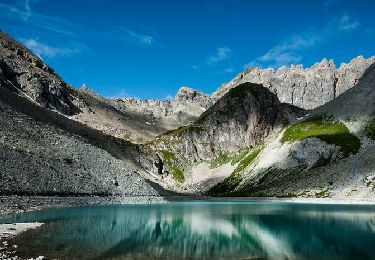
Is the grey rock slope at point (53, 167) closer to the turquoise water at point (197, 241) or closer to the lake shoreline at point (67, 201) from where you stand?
the lake shoreline at point (67, 201)

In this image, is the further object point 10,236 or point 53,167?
point 53,167

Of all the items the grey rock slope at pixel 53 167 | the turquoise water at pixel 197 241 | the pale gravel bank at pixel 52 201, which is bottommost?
the turquoise water at pixel 197 241

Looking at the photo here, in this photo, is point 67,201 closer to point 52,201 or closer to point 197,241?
point 52,201

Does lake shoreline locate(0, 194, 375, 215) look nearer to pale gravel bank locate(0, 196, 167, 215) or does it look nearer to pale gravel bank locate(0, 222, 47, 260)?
pale gravel bank locate(0, 196, 167, 215)

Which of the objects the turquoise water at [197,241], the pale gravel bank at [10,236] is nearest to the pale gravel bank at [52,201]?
the turquoise water at [197,241]

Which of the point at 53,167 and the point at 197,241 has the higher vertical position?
the point at 53,167

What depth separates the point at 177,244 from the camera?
4428 centimetres

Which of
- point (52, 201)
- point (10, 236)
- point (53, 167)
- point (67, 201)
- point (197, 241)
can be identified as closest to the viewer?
point (10, 236)

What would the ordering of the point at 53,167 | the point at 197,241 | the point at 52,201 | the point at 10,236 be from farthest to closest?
1. the point at 53,167
2. the point at 52,201
3. the point at 197,241
4. the point at 10,236

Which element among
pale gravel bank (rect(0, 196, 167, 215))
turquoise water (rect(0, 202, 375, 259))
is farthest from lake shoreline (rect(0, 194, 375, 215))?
turquoise water (rect(0, 202, 375, 259))

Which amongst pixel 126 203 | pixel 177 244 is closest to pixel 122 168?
pixel 126 203

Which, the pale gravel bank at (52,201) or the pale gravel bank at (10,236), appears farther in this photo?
the pale gravel bank at (52,201)

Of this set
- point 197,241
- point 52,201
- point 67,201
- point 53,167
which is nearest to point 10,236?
point 197,241

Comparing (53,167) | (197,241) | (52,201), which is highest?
(53,167)
